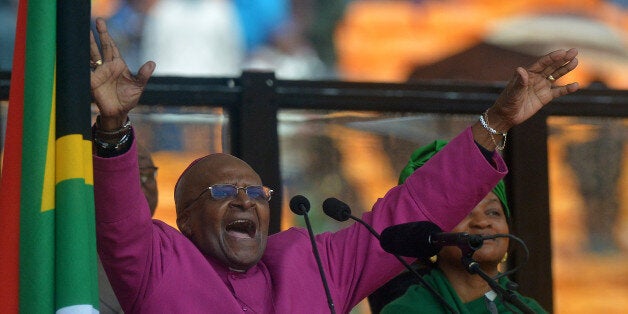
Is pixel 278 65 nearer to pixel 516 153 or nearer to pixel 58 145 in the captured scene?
A: pixel 516 153

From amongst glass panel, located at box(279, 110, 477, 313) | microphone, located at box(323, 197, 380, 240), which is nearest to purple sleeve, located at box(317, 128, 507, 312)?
microphone, located at box(323, 197, 380, 240)

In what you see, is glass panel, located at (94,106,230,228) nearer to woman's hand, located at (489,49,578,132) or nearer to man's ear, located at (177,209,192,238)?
man's ear, located at (177,209,192,238)

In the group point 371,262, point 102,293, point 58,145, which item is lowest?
point 102,293

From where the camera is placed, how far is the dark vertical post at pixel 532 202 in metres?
5.45

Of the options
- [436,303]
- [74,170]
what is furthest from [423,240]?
[436,303]

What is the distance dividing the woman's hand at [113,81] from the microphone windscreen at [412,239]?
2.43ft

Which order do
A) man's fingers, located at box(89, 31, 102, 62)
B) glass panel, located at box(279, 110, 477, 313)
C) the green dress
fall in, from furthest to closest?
glass panel, located at box(279, 110, 477, 313), the green dress, man's fingers, located at box(89, 31, 102, 62)

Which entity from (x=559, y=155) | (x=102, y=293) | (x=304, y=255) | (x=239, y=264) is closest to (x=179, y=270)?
(x=239, y=264)

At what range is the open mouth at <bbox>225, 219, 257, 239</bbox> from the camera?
355 centimetres

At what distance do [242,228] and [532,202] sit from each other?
90.1 inches

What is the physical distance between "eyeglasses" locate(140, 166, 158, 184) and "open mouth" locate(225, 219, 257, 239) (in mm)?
1275

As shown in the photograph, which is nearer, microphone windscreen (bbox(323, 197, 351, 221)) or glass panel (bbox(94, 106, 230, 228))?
microphone windscreen (bbox(323, 197, 351, 221))

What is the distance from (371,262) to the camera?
3.74m

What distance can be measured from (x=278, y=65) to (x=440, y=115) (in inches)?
31.1
